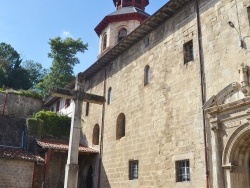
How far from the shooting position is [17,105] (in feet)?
81.2

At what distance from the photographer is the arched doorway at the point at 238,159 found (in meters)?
8.36

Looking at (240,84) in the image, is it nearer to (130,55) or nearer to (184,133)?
(184,133)

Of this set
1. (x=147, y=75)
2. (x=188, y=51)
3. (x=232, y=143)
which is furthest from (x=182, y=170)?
(x=147, y=75)

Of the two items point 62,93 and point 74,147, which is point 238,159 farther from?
point 62,93

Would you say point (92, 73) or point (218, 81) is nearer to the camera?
point (218, 81)

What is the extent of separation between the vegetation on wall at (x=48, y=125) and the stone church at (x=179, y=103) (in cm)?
303

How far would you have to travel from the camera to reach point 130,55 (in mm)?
14742

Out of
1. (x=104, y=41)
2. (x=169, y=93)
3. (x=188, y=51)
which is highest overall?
(x=104, y=41)

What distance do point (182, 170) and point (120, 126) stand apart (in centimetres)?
510

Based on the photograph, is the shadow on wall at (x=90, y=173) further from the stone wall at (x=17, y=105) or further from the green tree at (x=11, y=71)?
the green tree at (x=11, y=71)

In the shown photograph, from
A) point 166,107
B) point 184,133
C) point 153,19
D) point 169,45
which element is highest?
point 153,19

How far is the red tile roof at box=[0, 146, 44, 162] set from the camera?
14.4 meters

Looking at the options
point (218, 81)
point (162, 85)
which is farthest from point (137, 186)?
point (218, 81)

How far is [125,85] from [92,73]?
13.9ft
